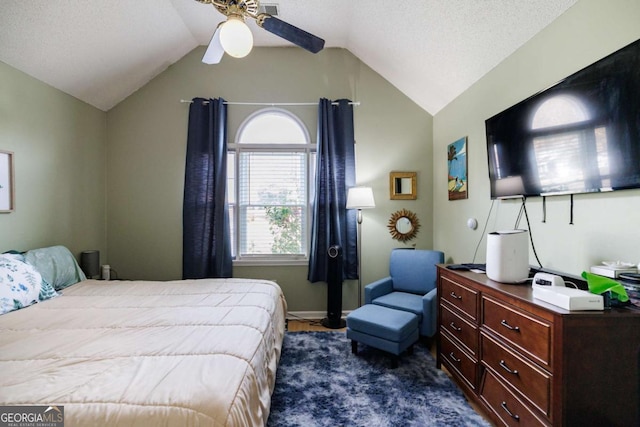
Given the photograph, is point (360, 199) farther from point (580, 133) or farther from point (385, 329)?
point (580, 133)

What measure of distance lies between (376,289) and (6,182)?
3.50m

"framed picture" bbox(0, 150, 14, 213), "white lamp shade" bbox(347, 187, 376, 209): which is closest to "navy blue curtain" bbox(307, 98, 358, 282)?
"white lamp shade" bbox(347, 187, 376, 209)

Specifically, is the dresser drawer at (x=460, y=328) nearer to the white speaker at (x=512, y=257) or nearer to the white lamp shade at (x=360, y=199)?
the white speaker at (x=512, y=257)

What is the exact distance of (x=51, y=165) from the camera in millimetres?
2762

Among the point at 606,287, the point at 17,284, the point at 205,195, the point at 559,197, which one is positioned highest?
the point at 205,195

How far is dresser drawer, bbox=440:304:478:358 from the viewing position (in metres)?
1.79

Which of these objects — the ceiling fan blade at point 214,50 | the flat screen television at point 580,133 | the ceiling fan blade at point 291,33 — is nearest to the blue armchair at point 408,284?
the flat screen television at point 580,133

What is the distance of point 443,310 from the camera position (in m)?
2.23

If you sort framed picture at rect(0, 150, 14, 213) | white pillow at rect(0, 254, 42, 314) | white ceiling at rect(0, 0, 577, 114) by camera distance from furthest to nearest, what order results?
framed picture at rect(0, 150, 14, 213)
white ceiling at rect(0, 0, 577, 114)
white pillow at rect(0, 254, 42, 314)

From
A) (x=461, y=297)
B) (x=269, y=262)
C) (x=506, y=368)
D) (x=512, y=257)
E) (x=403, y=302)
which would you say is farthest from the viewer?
(x=269, y=262)

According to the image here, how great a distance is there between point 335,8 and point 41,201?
11.4 feet

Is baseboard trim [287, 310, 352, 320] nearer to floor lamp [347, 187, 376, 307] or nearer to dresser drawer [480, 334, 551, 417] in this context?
floor lamp [347, 187, 376, 307]

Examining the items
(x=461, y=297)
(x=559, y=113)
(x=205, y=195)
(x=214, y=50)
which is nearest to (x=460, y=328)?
(x=461, y=297)

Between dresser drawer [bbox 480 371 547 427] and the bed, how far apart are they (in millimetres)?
1287
